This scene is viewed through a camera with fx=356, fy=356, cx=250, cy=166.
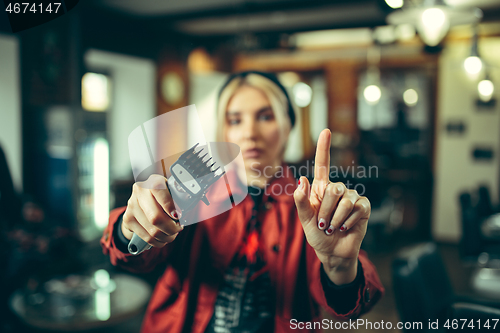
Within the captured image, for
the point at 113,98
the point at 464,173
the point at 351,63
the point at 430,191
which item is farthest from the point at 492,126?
the point at 113,98

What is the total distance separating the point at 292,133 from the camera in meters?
0.59

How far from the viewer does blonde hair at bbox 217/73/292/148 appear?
1.70 feet

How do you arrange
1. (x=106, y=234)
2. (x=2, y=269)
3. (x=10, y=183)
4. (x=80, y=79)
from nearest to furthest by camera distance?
(x=106, y=234) → (x=10, y=183) → (x=2, y=269) → (x=80, y=79)

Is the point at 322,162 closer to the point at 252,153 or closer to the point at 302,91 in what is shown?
the point at 252,153

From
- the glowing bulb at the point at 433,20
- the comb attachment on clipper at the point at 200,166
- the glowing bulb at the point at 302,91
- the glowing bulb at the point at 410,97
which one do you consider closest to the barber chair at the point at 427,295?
the comb attachment on clipper at the point at 200,166

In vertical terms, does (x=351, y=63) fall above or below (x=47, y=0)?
above

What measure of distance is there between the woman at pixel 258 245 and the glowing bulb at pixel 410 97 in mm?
4753

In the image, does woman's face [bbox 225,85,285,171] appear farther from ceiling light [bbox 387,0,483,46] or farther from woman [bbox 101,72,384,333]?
ceiling light [bbox 387,0,483,46]

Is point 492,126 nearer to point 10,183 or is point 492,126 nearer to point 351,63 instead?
point 351,63

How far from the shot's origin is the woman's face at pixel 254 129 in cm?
48

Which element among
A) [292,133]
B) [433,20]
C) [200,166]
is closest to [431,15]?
[433,20]

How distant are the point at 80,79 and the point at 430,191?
4244 mm

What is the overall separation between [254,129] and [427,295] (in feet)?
3.55

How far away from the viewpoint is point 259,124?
1.61 ft
